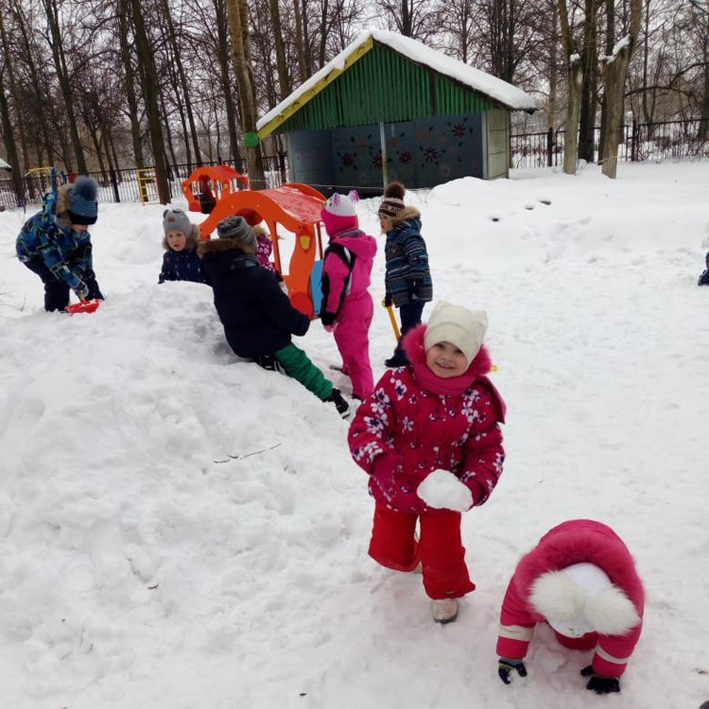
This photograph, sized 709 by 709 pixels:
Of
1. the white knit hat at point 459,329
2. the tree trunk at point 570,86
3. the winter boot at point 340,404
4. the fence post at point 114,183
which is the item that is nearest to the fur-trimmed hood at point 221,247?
the winter boot at point 340,404

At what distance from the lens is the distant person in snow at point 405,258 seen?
206 inches

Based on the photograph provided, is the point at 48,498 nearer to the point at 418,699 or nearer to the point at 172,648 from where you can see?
the point at 172,648

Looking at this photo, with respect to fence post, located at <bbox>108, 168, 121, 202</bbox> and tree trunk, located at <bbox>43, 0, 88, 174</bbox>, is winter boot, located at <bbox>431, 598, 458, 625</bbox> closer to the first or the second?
fence post, located at <bbox>108, 168, 121, 202</bbox>

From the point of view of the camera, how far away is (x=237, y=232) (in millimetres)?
4141

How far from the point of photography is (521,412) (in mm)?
4629

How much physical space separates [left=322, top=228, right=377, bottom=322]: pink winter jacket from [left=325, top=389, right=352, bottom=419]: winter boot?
0.68 meters

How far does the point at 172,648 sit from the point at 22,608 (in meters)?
0.64

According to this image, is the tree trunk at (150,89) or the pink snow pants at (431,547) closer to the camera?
the pink snow pants at (431,547)

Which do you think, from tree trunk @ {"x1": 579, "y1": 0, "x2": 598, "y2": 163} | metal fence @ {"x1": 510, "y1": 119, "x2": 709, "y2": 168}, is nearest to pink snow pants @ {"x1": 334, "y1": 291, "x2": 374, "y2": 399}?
tree trunk @ {"x1": 579, "y1": 0, "x2": 598, "y2": 163}

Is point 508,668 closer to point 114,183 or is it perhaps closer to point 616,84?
point 616,84

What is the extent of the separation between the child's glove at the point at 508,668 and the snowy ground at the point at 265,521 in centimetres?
4

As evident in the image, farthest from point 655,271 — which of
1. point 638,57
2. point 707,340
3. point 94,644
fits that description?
point 638,57

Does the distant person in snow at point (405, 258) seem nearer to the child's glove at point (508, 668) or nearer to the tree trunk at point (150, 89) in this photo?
the child's glove at point (508, 668)

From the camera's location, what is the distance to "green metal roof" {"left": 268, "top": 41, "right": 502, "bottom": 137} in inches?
642
